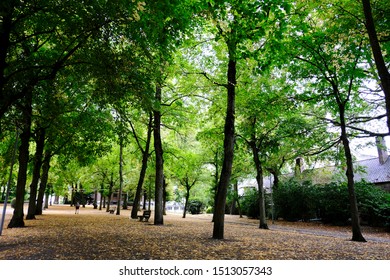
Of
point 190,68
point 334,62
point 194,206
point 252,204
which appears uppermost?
point 190,68

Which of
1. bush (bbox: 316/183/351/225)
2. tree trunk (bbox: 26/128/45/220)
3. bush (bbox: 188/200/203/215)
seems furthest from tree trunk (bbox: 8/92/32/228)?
bush (bbox: 188/200/203/215)

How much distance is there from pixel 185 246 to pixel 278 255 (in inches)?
110

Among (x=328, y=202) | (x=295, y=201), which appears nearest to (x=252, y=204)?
(x=295, y=201)

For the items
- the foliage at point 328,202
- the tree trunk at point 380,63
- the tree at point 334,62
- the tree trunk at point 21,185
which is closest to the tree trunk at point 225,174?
the tree at point 334,62

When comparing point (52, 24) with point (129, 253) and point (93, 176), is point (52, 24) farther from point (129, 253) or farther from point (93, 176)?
point (93, 176)

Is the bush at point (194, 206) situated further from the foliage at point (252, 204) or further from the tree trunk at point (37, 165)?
the tree trunk at point (37, 165)

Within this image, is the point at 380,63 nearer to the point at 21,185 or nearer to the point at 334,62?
the point at 334,62

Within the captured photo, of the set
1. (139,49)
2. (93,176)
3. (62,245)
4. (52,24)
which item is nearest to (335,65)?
(139,49)

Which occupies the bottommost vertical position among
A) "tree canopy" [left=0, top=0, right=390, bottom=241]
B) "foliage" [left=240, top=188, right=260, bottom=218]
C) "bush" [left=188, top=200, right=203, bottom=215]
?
"bush" [left=188, top=200, right=203, bottom=215]

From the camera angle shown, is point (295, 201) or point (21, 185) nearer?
point (21, 185)

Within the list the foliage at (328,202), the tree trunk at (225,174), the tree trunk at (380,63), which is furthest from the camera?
the foliage at (328,202)

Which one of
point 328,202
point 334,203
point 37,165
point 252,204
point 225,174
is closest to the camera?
point 225,174

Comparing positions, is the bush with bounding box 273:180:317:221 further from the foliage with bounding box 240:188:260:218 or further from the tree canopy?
the tree canopy

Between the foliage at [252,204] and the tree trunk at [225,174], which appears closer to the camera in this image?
the tree trunk at [225,174]
